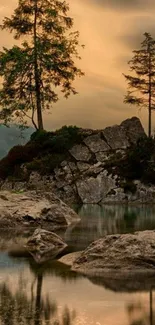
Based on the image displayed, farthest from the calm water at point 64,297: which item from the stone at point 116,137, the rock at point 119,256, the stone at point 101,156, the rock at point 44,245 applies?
the stone at point 116,137

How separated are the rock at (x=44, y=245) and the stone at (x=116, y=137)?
3563 centimetres

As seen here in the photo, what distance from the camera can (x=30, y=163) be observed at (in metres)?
51.0

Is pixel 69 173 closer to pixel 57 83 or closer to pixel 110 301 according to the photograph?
pixel 57 83

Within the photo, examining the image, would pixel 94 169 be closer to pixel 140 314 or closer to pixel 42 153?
pixel 42 153

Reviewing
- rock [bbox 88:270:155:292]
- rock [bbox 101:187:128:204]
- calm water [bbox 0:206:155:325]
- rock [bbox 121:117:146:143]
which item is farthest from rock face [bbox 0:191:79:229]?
rock [bbox 121:117:146:143]

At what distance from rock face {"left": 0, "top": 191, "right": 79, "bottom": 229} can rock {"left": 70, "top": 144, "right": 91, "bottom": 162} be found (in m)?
25.7

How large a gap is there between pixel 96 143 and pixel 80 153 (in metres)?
1.92

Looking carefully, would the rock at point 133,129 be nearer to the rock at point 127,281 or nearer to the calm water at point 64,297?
the calm water at point 64,297

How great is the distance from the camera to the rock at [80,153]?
50.6m

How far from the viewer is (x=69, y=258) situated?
533 inches

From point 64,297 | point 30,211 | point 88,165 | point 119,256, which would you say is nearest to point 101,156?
point 88,165

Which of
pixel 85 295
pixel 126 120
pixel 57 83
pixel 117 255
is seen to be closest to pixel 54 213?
pixel 117 255

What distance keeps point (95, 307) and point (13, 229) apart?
42.8 ft

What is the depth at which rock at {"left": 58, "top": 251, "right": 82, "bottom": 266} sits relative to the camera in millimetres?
13094
